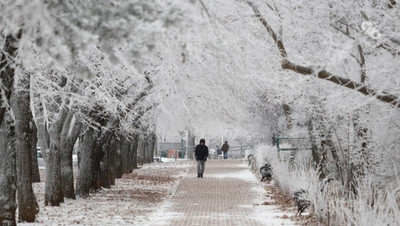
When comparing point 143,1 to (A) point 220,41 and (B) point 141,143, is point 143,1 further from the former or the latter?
(B) point 141,143

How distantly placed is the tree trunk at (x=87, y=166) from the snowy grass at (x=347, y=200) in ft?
20.0

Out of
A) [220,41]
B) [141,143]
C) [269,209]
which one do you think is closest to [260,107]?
[141,143]

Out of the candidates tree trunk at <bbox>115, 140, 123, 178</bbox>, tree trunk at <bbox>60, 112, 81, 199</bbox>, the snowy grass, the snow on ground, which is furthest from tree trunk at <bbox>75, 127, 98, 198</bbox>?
tree trunk at <bbox>115, 140, 123, 178</bbox>

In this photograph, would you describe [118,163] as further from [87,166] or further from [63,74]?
[63,74]

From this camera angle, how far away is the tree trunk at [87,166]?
1794 cm

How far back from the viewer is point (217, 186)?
2264 cm

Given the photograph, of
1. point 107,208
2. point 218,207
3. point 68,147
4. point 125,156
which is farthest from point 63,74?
point 125,156

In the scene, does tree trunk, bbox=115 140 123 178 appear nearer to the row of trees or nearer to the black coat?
the row of trees

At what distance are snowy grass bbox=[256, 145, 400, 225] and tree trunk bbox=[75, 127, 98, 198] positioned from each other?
20.0 feet

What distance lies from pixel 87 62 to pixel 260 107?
2676 centimetres

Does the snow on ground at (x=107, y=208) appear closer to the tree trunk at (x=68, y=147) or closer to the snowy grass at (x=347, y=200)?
the tree trunk at (x=68, y=147)

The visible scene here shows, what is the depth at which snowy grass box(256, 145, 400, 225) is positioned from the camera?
8664 millimetres

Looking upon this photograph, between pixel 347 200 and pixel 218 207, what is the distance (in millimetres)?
3657

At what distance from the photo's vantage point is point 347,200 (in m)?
13.0
